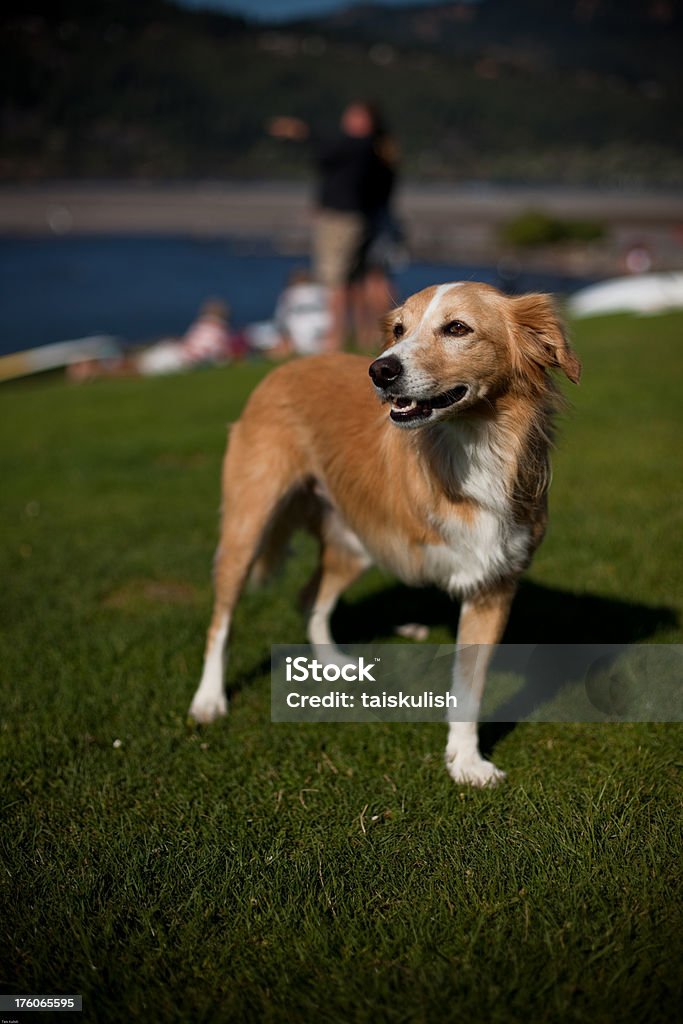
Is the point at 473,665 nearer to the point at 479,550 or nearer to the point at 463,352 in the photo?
the point at 479,550

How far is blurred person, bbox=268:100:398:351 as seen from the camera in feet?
40.0

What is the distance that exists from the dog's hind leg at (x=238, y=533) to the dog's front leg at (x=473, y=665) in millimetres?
1118

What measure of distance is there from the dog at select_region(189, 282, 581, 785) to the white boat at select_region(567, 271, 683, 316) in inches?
655

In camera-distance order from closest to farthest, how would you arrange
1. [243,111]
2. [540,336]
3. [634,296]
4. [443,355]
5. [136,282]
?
[443,355], [540,336], [634,296], [136,282], [243,111]

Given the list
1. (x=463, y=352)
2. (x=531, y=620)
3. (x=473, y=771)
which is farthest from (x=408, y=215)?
(x=473, y=771)

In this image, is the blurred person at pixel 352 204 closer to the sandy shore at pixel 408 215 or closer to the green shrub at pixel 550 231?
the sandy shore at pixel 408 215

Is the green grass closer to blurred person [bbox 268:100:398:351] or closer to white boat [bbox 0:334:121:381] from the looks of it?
blurred person [bbox 268:100:398:351]

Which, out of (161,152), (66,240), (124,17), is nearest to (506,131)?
(161,152)

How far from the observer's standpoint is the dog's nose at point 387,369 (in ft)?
10.6

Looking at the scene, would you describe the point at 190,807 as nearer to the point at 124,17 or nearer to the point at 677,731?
the point at 677,731

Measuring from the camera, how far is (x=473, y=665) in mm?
3762

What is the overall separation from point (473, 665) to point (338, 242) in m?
9.78

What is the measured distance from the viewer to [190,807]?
11.5 feet

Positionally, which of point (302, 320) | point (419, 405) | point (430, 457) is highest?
point (419, 405)
